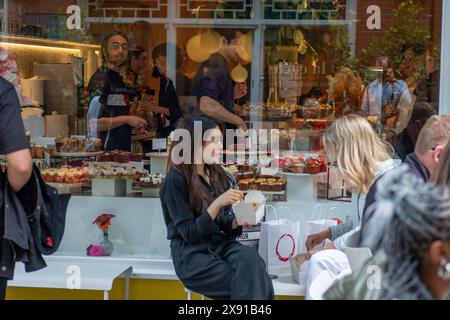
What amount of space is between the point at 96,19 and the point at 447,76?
3494 millimetres

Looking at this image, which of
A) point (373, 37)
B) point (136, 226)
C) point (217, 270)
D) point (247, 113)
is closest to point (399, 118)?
point (373, 37)

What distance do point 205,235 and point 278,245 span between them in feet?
2.63

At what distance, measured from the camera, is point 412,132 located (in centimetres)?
554

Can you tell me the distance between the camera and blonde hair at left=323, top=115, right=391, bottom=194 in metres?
3.82

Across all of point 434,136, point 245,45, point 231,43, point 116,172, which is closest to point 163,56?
point 231,43

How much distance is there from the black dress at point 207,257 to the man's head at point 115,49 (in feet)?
10.2

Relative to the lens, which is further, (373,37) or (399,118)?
(373,37)

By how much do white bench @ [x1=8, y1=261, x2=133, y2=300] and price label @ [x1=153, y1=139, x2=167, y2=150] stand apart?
132 centimetres

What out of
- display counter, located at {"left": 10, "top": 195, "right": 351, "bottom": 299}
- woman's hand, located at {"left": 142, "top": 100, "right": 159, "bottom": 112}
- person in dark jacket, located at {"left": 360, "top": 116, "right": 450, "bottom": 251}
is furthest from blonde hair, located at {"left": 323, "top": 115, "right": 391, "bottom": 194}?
woman's hand, located at {"left": 142, "top": 100, "right": 159, "bottom": 112}

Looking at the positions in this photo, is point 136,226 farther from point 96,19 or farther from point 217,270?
point 96,19

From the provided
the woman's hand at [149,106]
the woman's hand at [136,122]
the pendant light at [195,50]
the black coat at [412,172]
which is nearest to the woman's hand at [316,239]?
the black coat at [412,172]

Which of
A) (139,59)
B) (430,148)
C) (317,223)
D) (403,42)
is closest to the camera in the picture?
(430,148)

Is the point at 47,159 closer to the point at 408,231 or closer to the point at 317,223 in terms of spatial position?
the point at 317,223

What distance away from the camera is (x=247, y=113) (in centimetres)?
672
